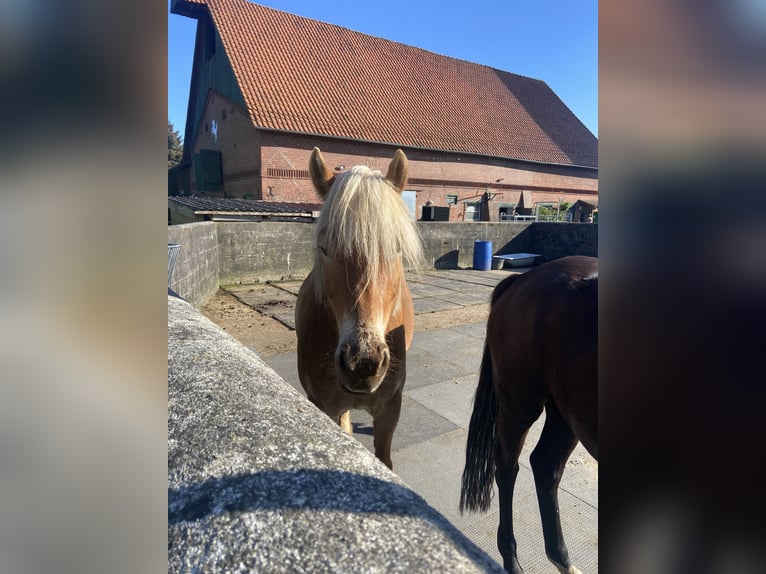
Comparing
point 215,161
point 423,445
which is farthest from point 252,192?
point 423,445

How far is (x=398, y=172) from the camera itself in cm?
252

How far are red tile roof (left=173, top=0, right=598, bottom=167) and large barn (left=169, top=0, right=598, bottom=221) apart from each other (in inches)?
2.6

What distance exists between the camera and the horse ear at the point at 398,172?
250 cm

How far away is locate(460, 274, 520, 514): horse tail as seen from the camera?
8.44 feet

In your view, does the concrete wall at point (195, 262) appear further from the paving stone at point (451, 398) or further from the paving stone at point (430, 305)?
the paving stone at point (430, 305)

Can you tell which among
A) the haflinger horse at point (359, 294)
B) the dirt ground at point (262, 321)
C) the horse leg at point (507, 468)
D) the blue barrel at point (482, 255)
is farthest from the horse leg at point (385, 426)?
the blue barrel at point (482, 255)

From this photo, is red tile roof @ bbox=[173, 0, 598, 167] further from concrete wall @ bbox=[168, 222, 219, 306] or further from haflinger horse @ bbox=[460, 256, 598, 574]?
haflinger horse @ bbox=[460, 256, 598, 574]

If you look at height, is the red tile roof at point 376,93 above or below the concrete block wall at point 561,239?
above

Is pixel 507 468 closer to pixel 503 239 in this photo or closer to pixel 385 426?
pixel 385 426

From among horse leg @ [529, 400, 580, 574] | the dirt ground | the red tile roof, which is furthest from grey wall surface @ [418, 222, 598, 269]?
horse leg @ [529, 400, 580, 574]

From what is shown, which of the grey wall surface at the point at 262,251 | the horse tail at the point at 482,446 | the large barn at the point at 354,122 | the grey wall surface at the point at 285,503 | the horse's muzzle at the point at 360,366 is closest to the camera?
the grey wall surface at the point at 285,503

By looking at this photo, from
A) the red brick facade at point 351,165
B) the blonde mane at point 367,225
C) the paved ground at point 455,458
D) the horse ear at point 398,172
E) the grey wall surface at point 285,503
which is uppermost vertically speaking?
the red brick facade at point 351,165

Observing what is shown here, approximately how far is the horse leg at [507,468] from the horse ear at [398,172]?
158cm
